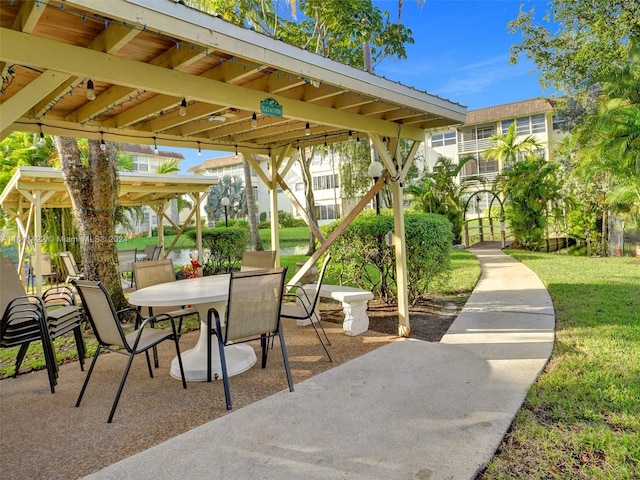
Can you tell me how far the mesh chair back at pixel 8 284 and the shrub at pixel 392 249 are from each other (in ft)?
13.5

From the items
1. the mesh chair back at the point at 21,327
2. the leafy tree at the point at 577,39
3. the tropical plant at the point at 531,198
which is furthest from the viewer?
the tropical plant at the point at 531,198

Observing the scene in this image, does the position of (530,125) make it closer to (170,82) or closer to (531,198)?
(531,198)

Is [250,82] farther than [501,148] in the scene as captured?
No

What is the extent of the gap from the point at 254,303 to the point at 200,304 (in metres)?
0.63

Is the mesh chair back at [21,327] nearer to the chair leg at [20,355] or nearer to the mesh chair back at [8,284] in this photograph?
the chair leg at [20,355]

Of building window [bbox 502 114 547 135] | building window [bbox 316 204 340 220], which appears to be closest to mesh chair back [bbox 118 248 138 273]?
building window [bbox 316 204 340 220]

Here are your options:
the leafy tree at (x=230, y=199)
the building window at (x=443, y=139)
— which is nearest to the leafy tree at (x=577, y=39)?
the building window at (x=443, y=139)

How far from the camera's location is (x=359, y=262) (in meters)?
6.48

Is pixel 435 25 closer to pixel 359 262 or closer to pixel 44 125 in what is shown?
pixel 359 262

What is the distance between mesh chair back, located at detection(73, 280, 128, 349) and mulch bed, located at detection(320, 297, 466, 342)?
3.24 m

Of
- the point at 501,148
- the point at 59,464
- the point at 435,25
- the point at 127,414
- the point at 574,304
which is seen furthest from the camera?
the point at 501,148

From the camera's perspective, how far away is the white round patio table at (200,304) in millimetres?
3316

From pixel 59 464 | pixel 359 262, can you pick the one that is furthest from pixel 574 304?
pixel 59 464

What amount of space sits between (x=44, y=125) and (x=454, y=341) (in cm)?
505
